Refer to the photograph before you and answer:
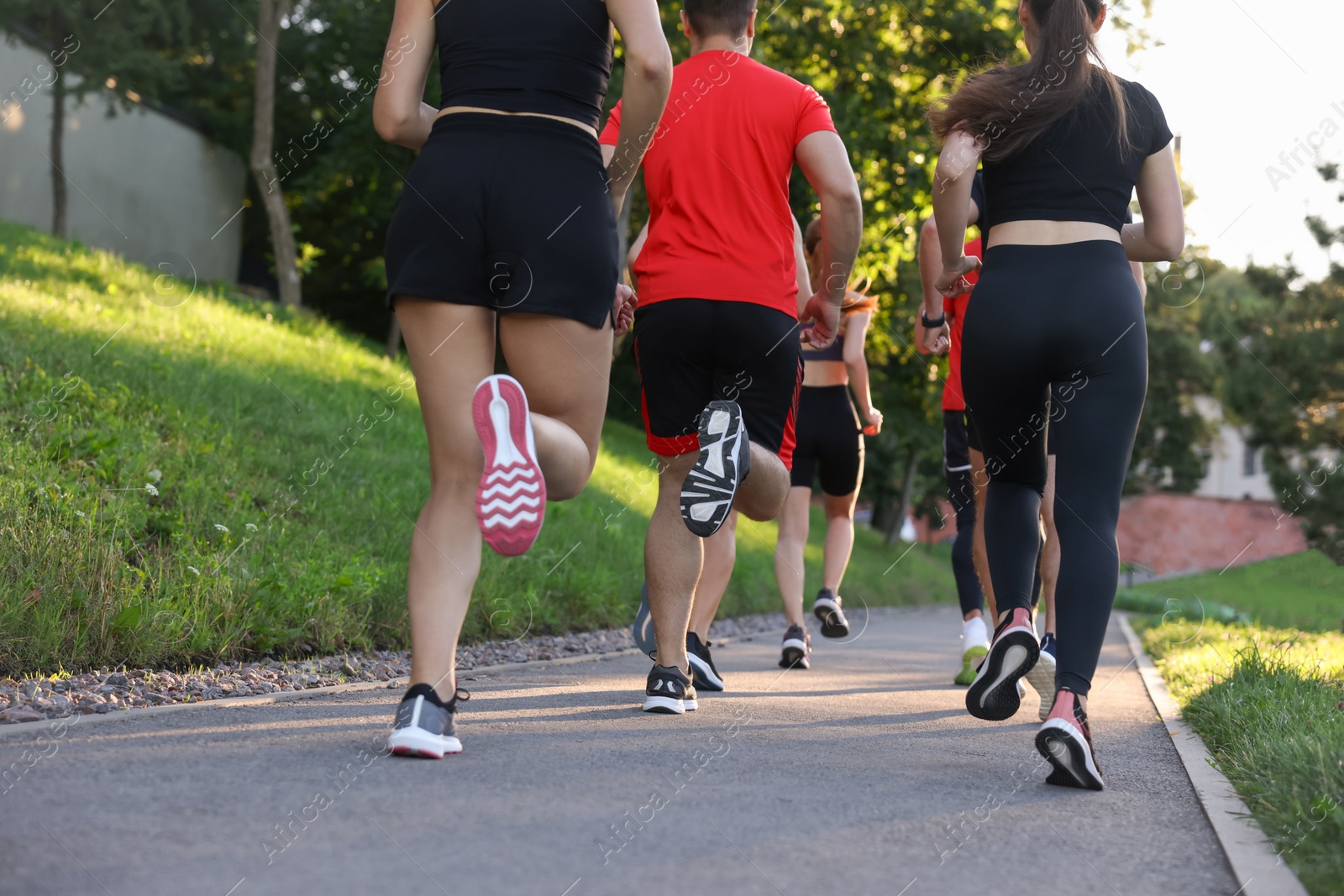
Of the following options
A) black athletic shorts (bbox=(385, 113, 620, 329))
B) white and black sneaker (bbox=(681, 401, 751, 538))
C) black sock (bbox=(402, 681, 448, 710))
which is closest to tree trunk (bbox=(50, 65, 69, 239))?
white and black sneaker (bbox=(681, 401, 751, 538))

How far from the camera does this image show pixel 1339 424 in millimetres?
26422

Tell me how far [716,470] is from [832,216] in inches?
47.9

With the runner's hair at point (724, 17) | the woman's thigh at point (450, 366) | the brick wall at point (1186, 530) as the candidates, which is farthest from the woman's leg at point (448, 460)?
the brick wall at point (1186, 530)

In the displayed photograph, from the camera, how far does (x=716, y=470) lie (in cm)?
372

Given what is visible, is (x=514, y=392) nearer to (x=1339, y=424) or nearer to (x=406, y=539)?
(x=406, y=539)

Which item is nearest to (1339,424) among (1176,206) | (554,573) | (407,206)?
(554,573)

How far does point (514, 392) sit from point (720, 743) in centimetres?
128

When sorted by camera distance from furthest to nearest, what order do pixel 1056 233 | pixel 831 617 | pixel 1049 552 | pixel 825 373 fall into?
pixel 825 373, pixel 831 617, pixel 1049 552, pixel 1056 233

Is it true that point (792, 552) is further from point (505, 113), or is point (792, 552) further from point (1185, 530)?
point (1185, 530)

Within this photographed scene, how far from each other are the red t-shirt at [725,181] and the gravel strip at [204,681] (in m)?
1.84

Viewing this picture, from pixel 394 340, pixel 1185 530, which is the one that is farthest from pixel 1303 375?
pixel 1185 530

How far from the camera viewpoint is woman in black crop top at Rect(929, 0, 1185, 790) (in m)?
3.28

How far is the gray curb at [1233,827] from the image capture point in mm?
2316

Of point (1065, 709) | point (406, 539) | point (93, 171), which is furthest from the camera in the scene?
point (93, 171)
